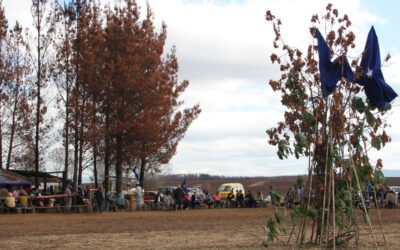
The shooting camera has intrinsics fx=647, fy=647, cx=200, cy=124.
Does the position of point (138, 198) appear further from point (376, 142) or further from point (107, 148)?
point (376, 142)

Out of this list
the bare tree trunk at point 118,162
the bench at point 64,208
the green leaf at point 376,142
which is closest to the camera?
the green leaf at point 376,142

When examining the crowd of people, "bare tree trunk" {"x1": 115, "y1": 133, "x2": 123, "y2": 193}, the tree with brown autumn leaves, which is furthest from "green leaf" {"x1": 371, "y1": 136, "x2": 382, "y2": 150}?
"bare tree trunk" {"x1": 115, "y1": 133, "x2": 123, "y2": 193}

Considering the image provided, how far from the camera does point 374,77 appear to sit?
11.8 meters

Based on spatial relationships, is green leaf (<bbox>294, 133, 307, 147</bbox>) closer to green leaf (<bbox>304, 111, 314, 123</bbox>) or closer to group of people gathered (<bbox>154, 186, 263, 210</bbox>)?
green leaf (<bbox>304, 111, 314, 123</bbox>)

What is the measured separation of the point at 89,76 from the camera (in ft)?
122

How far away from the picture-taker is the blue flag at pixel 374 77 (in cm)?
1177

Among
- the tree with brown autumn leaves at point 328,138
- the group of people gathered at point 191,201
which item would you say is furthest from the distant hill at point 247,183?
the tree with brown autumn leaves at point 328,138

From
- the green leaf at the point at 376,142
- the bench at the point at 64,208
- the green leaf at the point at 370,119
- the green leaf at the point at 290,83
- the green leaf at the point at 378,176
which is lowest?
the bench at the point at 64,208

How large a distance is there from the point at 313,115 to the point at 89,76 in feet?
88.2

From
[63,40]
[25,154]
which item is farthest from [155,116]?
[25,154]

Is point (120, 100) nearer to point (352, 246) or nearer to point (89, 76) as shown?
point (89, 76)

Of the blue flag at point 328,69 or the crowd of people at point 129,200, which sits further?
the crowd of people at point 129,200

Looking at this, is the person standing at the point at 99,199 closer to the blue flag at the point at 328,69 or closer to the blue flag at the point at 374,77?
the blue flag at the point at 328,69

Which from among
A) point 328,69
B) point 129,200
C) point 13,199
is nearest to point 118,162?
point 129,200
